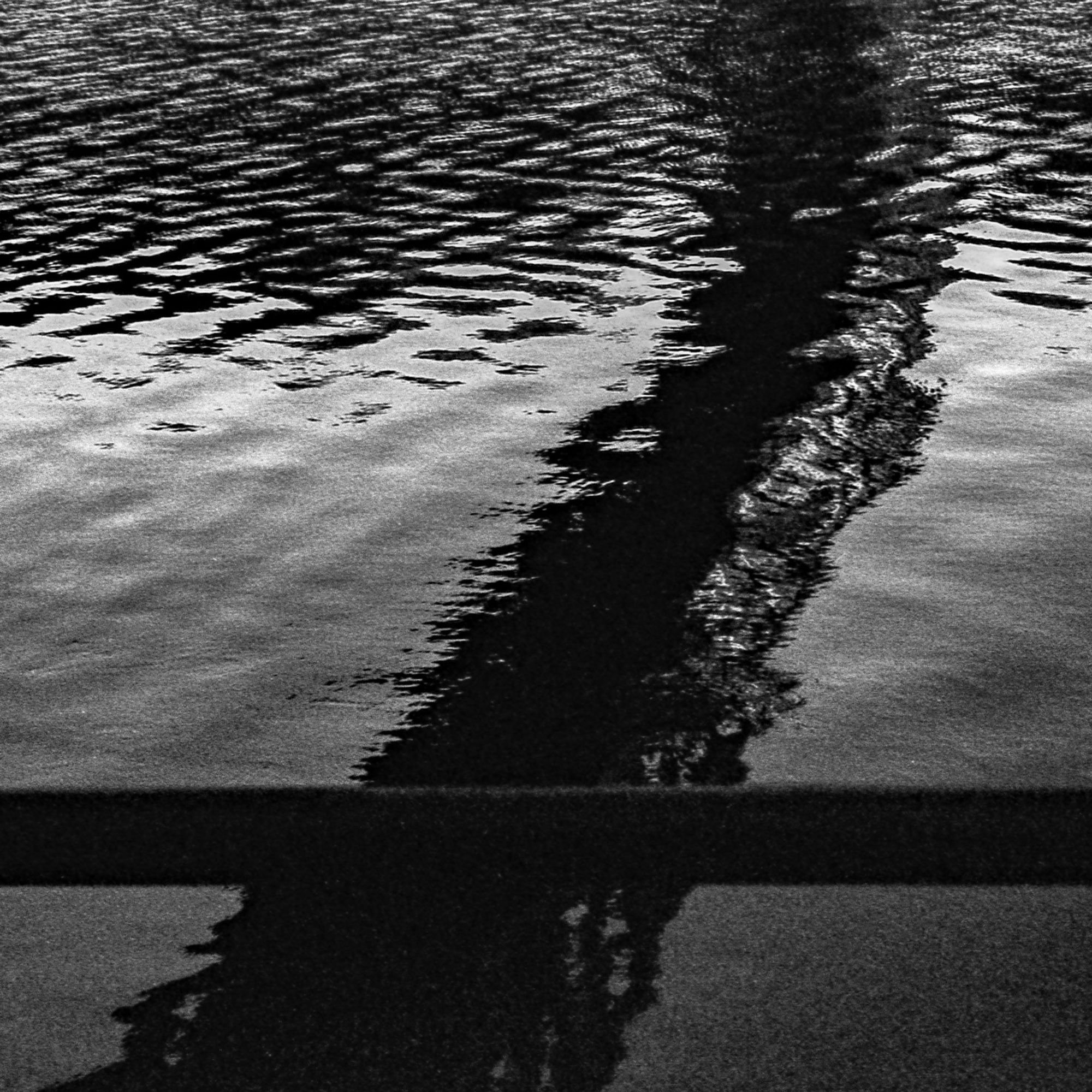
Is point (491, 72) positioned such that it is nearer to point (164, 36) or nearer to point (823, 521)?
point (164, 36)

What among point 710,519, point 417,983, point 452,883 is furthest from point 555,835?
point 710,519

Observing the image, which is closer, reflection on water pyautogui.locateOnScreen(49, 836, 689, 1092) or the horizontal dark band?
reflection on water pyautogui.locateOnScreen(49, 836, 689, 1092)

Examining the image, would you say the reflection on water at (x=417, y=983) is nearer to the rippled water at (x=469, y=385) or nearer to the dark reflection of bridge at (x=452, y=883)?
the dark reflection of bridge at (x=452, y=883)

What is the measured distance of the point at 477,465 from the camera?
623 cm

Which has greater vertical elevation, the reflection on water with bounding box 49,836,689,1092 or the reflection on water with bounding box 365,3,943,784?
the reflection on water with bounding box 49,836,689,1092

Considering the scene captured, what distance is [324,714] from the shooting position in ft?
14.6

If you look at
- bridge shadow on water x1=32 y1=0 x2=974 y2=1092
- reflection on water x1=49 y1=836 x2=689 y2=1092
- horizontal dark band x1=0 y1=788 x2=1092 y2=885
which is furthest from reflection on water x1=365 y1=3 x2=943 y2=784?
reflection on water x1=49 y1=836 x2=689 y2=1092

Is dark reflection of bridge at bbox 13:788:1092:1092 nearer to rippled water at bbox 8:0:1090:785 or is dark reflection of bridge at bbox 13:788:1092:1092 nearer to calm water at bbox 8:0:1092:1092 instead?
calm water at bbox 8:0:1092:1092

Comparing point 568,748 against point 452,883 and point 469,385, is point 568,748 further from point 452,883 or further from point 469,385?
point 469,385

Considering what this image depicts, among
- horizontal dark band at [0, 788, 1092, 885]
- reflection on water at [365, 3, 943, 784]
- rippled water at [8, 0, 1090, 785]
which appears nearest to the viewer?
horizontal dark band at [0, 788, 1092, 885]

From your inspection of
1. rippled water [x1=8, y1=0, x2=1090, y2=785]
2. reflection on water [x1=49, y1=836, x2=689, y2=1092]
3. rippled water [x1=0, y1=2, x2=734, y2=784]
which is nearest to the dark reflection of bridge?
reflection on water [x1=49, y1=836, x2=689, y2=1092]

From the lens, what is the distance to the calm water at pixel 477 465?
335 cm

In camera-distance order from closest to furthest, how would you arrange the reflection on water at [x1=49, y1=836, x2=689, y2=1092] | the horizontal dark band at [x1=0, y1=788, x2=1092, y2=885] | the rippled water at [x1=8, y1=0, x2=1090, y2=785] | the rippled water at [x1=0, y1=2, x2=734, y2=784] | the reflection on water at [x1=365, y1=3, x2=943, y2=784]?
1. the reflection on water at [x1=49, y1=836, x2=689, y2=1092]
2. the horizontal dark band at [x1=0, y1=788, x2=1092, y2=885]
3. the reflection on water at [x1=365, y1=3, x2=943, y2=784]
4. the rippled water at [x1=8, y1=0, x2=1090, y2=785]
5. the rippled water at [x1=0, y1=2, x2=734, y2=784]

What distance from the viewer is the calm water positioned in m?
3.35
